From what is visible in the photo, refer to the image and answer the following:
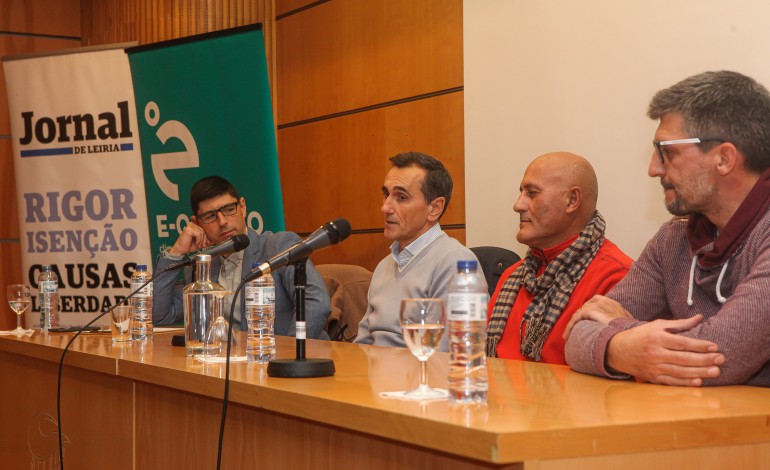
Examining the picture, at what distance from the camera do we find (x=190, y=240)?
385 centimetres

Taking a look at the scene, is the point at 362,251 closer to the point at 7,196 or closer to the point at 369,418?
the point at 7,196

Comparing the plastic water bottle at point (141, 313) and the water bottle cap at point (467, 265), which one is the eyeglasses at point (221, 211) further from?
the water bottle cap at point (467, 265)

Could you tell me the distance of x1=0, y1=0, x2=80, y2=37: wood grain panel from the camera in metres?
6.06

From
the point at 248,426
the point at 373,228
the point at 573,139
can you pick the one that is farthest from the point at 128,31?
the point at 248,426

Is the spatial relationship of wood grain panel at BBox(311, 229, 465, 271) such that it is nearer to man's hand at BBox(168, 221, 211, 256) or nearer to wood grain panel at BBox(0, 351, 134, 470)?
man's hand at BBox(168, 221, 211, 256)

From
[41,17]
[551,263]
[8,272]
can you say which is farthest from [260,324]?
[41,17]

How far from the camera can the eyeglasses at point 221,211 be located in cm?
377

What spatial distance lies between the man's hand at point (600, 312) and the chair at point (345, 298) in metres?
1.69

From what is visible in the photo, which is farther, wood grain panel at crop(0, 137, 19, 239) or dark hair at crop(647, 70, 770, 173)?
wood grain panel at crop(0, 137, 19, 239)

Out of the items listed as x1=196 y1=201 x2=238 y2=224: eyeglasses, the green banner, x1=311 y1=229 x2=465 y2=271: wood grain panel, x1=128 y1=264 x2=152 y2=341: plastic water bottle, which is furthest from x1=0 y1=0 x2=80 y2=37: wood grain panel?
x1=128 y1=264 x2=152 y2=341: plastic water bottle

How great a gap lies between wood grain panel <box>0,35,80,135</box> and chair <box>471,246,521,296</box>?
3921 millimetres

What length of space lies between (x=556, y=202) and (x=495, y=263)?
1.71 feet

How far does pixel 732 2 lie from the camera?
9.29ft

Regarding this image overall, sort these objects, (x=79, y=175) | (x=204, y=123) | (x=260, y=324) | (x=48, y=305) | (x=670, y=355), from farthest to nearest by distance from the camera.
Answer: (x=79, y=175) < (x=204, y=123) < (x=48, y=305) < (x=260, y=324) < (x=670, y=355)
